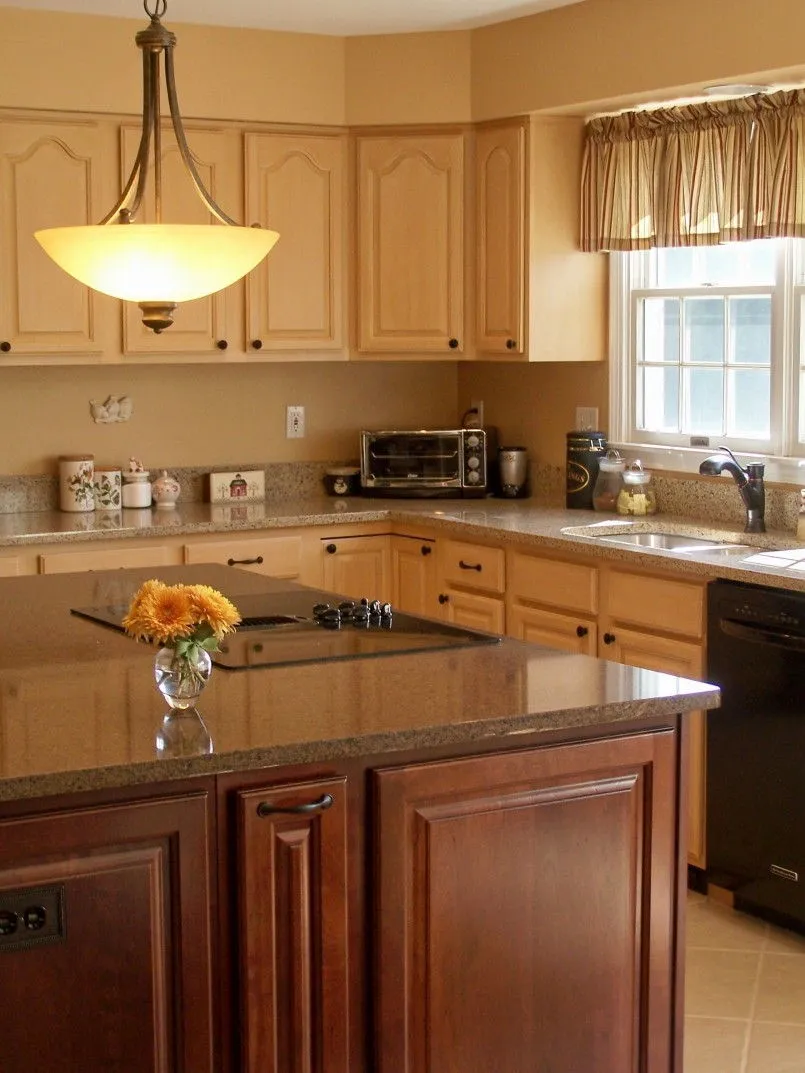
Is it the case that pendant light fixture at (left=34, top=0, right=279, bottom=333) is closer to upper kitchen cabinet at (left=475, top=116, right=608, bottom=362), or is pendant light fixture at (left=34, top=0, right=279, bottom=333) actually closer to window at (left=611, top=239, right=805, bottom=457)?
window at (left=611, top=239, right=805, bottom=457)

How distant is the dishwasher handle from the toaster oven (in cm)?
173

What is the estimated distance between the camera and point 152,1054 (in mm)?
2225

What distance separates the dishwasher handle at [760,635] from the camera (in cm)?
376

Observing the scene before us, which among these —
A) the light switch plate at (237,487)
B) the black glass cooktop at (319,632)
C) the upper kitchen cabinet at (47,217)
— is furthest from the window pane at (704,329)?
the black glass cooktop at (319,632)

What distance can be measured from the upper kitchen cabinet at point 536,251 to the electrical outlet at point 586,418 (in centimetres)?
20

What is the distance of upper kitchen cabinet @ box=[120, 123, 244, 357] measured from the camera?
5.09 metres

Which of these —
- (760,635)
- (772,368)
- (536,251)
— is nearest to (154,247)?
(760,635)

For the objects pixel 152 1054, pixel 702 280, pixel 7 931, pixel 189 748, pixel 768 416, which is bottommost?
pixel 152 1054

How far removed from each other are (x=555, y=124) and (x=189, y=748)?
11.4ft

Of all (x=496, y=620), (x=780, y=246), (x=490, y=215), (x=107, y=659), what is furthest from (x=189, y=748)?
(x=490, y=215)

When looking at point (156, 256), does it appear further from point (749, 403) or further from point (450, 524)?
point (749, 403)

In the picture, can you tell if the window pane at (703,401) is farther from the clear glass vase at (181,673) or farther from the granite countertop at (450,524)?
the clear glass vase at (181,673)

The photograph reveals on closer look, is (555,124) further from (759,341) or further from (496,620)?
(496,620)

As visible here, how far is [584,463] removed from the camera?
525cm
